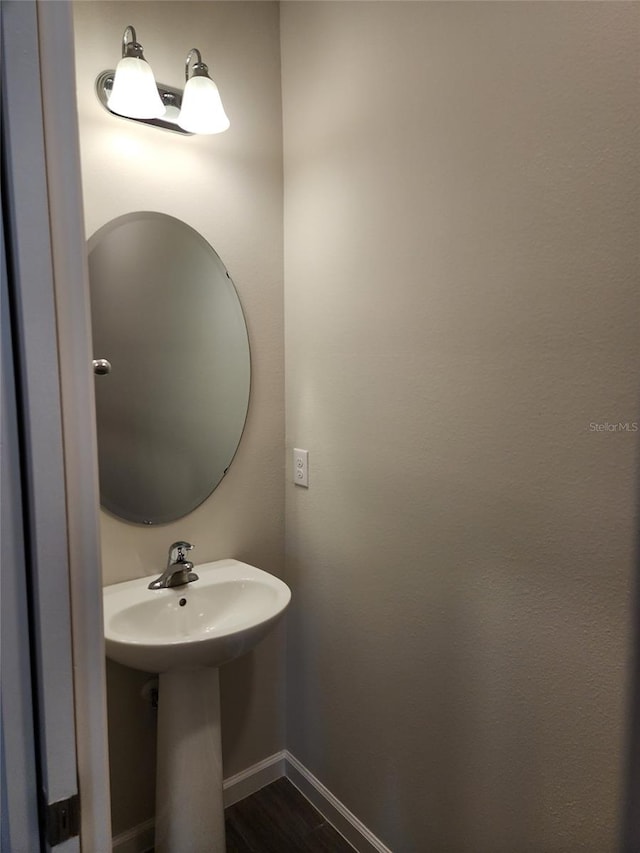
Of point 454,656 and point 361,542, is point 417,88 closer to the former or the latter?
point 361,542

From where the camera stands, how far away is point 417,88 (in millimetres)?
1249

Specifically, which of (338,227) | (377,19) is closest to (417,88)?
(377,19)

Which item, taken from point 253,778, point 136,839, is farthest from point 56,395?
point 253,778

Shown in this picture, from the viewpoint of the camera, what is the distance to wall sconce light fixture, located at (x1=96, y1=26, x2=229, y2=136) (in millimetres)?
1275

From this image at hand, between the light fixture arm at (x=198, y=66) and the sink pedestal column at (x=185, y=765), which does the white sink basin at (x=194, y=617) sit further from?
the light fixture arm at (x=198, y=66)

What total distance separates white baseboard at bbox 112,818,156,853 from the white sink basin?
0.64m

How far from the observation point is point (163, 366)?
1.53 metres

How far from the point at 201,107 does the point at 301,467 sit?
1071 millimetres

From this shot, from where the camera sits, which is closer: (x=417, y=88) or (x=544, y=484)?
(x=544, y=484)

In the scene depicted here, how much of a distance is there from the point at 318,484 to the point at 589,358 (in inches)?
35.8

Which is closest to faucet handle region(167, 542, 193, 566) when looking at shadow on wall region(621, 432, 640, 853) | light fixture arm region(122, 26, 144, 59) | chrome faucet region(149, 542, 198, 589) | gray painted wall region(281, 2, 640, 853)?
chrome faucet region(149, 542, 198, 589)

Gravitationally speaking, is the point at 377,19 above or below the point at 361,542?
above

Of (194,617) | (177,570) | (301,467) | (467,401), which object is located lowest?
(194,617)

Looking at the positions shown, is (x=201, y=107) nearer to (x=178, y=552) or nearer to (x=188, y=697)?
(x=178, y=552)
